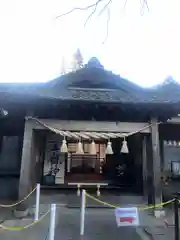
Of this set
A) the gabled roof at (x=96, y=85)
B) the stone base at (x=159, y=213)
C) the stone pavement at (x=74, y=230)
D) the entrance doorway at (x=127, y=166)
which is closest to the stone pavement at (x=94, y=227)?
Answer: the stone pavement at (x=74, y=230)

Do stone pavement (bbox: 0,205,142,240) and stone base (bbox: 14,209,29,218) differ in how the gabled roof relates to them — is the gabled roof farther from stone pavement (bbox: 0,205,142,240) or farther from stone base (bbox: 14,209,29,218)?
stone pavement (bbox: 0,205,142,240)

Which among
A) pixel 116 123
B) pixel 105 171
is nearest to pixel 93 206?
pixel 116 123

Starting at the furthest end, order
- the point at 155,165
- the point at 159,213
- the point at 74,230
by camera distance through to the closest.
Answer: the point at 155,165 → the point at 159,213 → the point at 74,230

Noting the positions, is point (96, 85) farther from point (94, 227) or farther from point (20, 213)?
point (20, 213)

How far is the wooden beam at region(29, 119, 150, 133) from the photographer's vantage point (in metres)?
7.39

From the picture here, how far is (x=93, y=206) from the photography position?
814 cm

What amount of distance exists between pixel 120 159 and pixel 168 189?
10.0ft

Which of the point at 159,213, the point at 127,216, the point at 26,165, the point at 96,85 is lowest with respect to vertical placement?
the point at 159,213

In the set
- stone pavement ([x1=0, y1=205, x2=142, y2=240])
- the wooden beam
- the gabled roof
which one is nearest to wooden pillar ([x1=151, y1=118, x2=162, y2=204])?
the wooden beam

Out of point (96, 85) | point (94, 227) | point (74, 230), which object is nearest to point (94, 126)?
point (96, 85)

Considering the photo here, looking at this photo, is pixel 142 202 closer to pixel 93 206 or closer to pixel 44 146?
pixel 93 206

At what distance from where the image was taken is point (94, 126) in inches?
295

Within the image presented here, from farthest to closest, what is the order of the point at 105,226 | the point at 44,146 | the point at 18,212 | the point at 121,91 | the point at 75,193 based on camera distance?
the point at 44,146, the point at 75,193, the point at 121,91, the point at 18,212, the point at 105,226

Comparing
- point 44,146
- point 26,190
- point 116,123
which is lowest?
point 26,190
